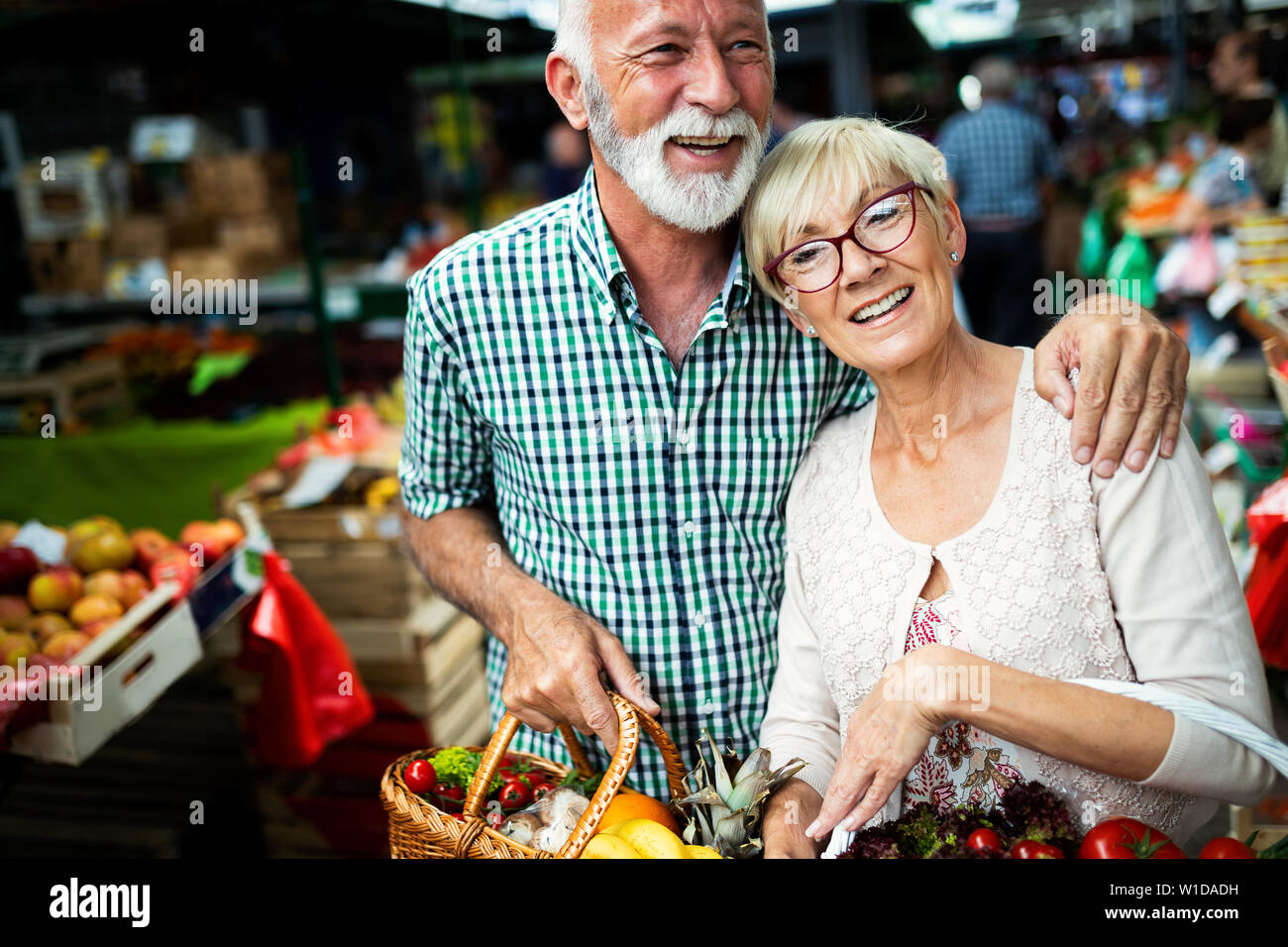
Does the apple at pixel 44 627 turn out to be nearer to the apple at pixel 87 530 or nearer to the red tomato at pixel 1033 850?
the apple at pixel 87 530

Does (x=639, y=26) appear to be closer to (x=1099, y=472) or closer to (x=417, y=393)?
(x=417, y=393)

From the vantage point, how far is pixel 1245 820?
7.39ft

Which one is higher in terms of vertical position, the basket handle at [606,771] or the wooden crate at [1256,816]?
the basket handle at [606,771]

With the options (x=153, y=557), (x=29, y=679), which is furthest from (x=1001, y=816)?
(x=153, y=557)

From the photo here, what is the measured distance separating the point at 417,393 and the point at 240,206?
197 inches

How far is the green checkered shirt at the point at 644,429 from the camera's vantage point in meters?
1.90

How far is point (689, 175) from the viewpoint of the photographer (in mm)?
1729

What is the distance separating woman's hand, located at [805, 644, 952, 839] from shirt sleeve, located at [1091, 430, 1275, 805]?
12.7 inches

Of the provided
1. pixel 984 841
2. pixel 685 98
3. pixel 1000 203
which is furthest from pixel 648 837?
pixel 1000 203

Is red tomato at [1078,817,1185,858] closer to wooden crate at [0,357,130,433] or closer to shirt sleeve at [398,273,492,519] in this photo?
shirt sleeve at [398,273,492,519]

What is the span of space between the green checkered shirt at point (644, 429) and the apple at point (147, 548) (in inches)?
67.2

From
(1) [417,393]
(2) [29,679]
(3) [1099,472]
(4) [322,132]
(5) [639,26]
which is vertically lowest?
(2) [29,679]

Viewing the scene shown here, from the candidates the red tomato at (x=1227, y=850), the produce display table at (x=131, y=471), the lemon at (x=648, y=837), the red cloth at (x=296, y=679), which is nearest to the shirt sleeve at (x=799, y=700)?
the lemon at (x=648, y=837)

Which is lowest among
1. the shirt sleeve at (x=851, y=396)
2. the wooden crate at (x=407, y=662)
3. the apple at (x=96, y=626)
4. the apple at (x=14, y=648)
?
the wooden crate at (x=407, y=662)
